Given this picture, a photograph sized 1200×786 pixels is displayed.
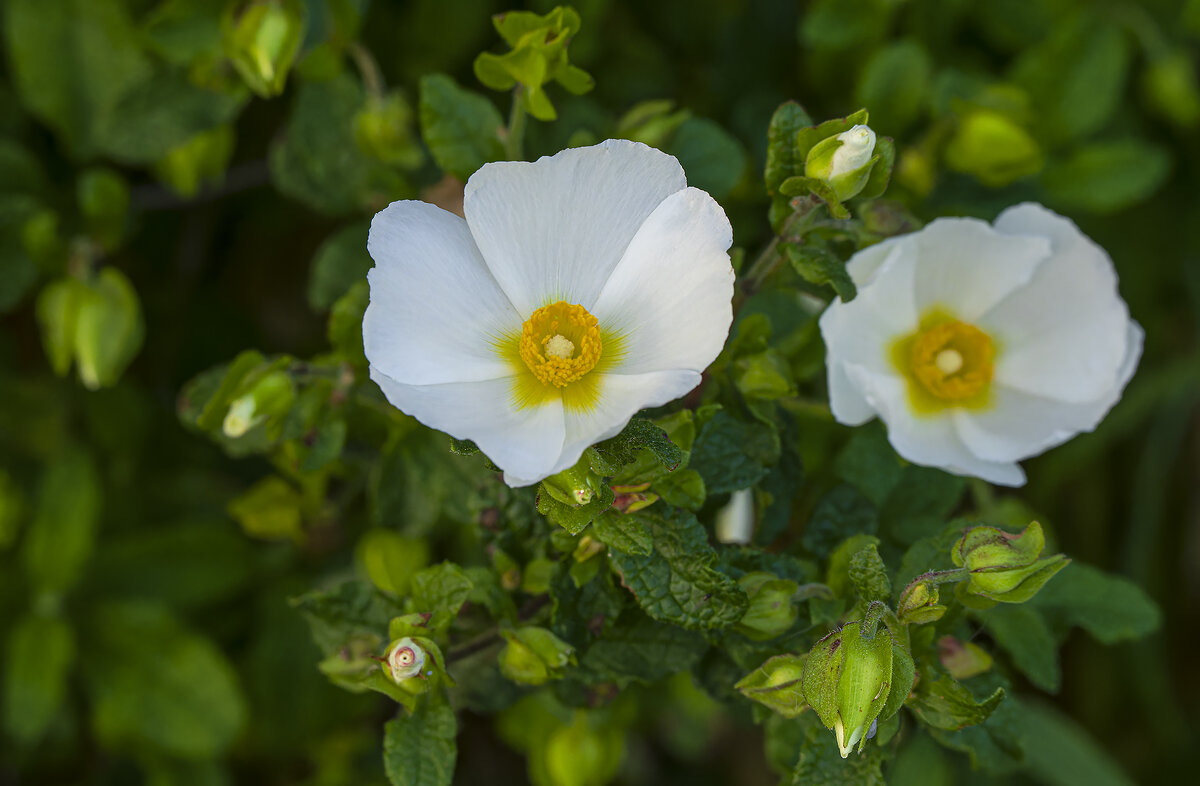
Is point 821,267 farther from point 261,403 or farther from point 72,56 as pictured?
point 72,56

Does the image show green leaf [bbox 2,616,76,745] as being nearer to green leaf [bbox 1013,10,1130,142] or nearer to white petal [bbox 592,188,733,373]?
white petal [bbox 592,188,733,373]

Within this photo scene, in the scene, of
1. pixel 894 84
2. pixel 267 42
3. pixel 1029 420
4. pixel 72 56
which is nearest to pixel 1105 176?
pixel 894 84

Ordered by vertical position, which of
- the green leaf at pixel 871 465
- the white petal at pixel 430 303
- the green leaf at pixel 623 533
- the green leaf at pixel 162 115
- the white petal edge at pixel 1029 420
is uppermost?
the white petal at pixel 430 303

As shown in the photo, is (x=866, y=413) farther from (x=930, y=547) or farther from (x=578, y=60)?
(x=578, y=60)

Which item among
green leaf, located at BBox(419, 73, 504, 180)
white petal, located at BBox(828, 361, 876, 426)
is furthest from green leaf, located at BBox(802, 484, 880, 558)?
green leaf, located at BBox(419, 73, 504, 180)

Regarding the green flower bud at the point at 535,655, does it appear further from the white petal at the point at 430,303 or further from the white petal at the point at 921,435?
the white petal at the point at 921,435

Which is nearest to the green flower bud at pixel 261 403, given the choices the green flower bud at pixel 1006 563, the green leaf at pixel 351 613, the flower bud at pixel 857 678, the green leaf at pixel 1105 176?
the green leaf at pixel 351 613
